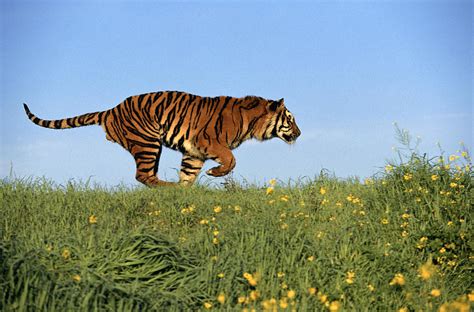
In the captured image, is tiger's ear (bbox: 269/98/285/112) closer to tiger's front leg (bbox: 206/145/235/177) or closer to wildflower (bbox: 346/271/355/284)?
tiger's front leg (bbox: 206/145/235/177)

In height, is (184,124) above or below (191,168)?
above

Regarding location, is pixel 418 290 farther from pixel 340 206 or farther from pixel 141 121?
pixel 141 121

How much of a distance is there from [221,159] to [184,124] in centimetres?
117

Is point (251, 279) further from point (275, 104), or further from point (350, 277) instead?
point (275, 104)

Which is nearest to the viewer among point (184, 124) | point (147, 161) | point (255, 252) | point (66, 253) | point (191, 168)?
point (66, 253)

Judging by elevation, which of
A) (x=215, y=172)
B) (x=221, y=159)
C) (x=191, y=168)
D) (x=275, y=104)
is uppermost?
(x=275, y=104)

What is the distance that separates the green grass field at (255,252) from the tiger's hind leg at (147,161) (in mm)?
2648

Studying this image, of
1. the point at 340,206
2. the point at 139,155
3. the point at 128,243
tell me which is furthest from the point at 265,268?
the point at 139,155

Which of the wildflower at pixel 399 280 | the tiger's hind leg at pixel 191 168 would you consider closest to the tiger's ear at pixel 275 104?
the tiger's hind leg at pixel 191 168

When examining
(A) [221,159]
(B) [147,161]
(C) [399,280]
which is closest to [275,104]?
(A) [221,159]

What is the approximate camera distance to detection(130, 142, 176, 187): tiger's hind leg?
35.7 feet

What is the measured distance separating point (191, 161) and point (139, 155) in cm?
109

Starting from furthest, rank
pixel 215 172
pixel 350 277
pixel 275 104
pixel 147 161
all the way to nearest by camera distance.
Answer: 1. pixel 275 104
2. pixel 147 161
3. pixel 215 172
4. pixel 350 277

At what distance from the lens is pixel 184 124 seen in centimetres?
1105
